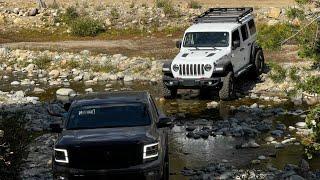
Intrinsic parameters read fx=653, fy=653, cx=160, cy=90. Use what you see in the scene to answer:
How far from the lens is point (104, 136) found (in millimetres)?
10672

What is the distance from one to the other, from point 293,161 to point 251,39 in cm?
976

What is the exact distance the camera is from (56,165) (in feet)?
34.8

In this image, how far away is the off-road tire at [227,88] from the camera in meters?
20.4

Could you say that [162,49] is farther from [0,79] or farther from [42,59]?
[0,79]

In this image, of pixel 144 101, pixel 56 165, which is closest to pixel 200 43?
pixel 144 101

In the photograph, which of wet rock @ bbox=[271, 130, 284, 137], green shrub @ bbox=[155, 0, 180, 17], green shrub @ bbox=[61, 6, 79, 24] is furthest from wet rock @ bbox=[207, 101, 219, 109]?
green shrub @ bbox=[61, 6, 79, 24]

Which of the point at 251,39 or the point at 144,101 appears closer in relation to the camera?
the point at 144,101

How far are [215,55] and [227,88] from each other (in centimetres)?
110

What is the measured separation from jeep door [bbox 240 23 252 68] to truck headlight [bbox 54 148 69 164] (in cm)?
1241

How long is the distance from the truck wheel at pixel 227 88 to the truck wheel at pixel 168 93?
168 cm

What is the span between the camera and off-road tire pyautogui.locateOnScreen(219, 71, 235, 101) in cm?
2036

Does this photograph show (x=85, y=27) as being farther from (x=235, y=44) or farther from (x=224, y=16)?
(x=235, y=44)

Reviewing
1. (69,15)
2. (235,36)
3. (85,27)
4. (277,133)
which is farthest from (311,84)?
(69,15)

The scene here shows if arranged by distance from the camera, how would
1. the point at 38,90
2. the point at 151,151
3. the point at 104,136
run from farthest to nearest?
the point at 38,90 < the point at 104,136 < the point at 151,151
